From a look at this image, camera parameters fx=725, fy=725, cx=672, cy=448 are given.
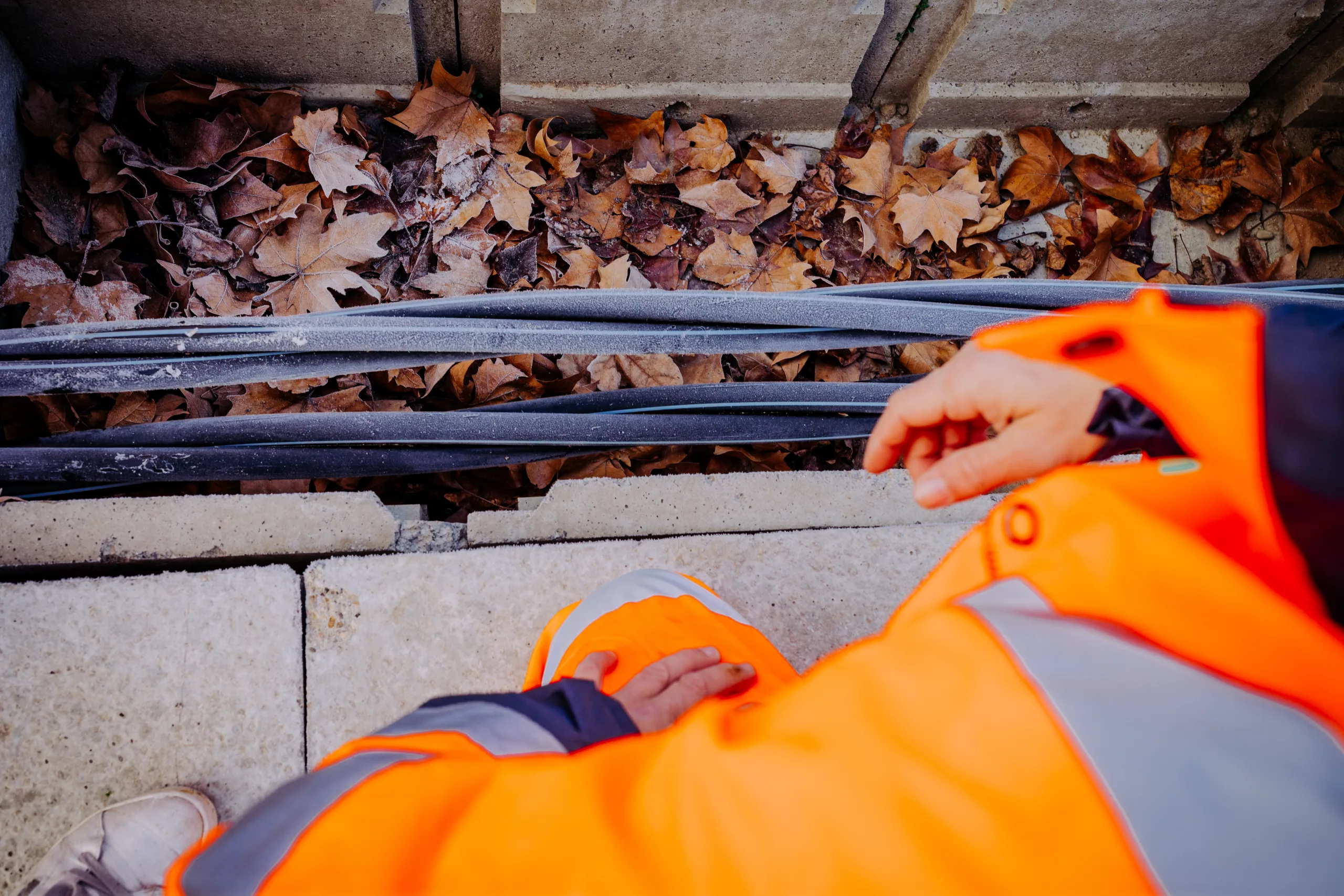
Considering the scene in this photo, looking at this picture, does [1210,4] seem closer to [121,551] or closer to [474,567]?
[474,567]

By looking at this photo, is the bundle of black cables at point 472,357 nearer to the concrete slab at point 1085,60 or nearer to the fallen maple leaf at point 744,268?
the fallen maple leaf at point 744,268

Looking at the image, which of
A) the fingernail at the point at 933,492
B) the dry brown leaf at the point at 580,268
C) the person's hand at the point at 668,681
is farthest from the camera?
the dry brown leaf at the point at 580,268

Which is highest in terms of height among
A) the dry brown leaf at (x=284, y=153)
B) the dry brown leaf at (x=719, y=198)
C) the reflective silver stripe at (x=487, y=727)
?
the dry brown leaf at (x=284, y=153)

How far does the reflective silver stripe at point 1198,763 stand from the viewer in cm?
49

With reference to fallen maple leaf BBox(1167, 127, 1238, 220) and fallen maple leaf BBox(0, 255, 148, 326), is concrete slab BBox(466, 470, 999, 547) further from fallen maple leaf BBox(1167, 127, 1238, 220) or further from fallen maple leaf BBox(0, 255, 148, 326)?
fallen maple leaf BBox(1167, 127, 1238, 220)

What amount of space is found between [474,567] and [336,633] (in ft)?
0.96

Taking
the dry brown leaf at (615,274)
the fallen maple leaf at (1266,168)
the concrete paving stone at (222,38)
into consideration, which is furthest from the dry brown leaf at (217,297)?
the fallen maple leaf at (1266,168)

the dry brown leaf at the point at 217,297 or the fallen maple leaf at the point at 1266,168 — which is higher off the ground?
the fallen maple leaf at the point at 1266,168

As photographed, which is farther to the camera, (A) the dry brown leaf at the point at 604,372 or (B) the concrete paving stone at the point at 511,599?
(A) the dry brown leaf at the point at 604,372

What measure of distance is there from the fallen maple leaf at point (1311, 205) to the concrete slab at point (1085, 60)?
0.34 metres

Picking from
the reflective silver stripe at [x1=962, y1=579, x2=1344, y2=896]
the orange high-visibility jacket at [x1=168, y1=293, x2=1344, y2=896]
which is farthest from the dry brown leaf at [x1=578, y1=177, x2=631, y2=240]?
the reflective silver stripe at [x1=962, y1=579, x2=1344, y2=896]

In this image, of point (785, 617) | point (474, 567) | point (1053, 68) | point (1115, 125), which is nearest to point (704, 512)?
point (785, 617)

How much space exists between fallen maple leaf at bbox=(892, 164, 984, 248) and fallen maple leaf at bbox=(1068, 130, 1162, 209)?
44 cm

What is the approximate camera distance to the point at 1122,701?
529 millimetres
